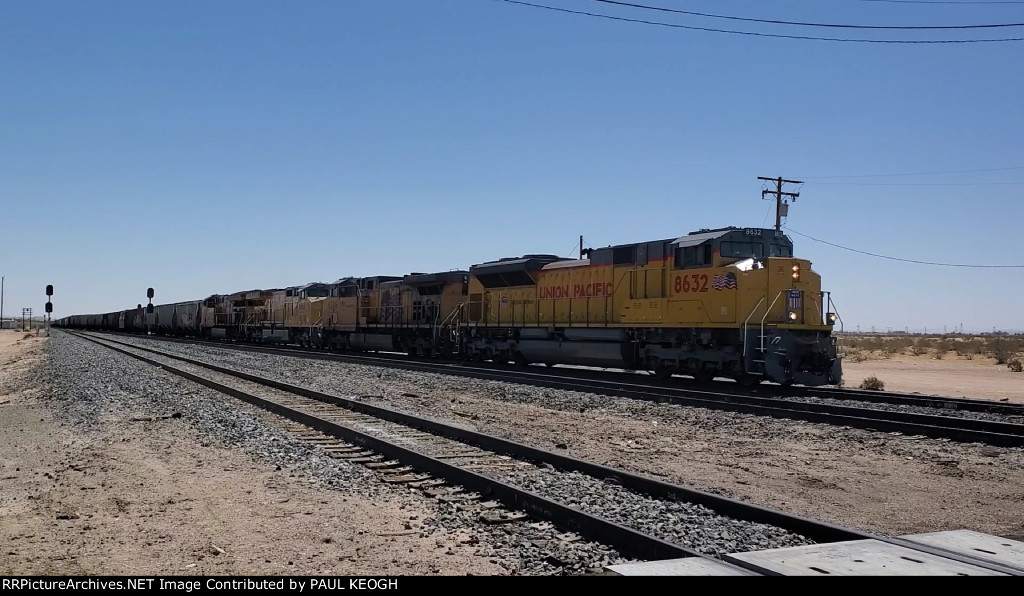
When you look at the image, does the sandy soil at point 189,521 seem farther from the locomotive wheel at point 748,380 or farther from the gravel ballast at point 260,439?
the locomotive wheel at point 748,380

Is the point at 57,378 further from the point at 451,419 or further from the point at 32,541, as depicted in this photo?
the point at 32,541

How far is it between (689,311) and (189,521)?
43.7 feet

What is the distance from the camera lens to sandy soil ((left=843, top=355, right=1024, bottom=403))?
73.3 ft

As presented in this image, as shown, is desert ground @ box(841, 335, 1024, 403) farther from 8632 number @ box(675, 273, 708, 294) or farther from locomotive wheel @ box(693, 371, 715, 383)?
8632 number @ box(675, 273, 708, 294)

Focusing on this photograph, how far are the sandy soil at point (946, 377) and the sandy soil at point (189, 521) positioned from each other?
18692mm

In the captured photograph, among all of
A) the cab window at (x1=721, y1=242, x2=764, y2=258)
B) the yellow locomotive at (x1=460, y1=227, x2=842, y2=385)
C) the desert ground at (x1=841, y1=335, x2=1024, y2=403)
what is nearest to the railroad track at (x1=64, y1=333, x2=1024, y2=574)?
the yellow locomotive at (x1=460, y1=227, x2=842, y2=385)

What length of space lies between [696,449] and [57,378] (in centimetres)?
1670

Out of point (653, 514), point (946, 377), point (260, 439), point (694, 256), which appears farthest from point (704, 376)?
point (946, 377)

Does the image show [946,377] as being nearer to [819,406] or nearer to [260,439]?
[819,406]

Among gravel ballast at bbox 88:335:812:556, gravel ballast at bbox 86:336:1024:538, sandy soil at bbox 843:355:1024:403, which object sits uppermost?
gravel ballast at bbox 88:335:812:556

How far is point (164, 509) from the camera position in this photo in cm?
619

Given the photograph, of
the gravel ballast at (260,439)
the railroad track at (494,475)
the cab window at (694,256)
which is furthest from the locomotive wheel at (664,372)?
the gravel ballast at (260,439)

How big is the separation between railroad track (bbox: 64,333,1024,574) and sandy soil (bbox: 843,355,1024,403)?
16.1m

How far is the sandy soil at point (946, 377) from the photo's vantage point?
22344mm
